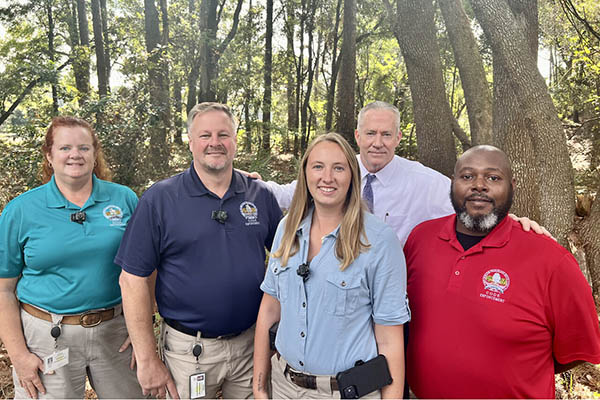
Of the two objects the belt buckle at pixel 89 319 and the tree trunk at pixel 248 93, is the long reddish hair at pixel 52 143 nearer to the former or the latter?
the belt buckle at pixel 89 319

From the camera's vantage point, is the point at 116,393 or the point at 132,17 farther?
the point at 132,17

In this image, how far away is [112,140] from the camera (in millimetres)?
10430

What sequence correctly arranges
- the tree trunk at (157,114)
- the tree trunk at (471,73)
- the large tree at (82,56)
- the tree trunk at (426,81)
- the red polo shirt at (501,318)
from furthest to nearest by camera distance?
the large tree at (82,56), the tree trunk at (157,114), the tree trunk at (471,73), the tree trunk at (426,81), the red polo shirt at (501,318)

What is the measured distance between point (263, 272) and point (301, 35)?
56.9 feet

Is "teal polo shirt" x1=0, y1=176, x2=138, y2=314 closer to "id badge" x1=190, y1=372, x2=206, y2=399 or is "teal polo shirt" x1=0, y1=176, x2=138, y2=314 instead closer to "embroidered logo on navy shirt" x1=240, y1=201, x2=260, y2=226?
"id badge" x1=190, y1=372, x2=206, y2=399

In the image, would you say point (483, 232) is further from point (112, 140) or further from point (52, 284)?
point (112, 140)

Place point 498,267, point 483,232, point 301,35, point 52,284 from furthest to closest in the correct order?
point 301,35 → point 52,284 → point 483,232 → point 498,267

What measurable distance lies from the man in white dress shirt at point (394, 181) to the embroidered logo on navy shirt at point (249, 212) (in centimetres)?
43

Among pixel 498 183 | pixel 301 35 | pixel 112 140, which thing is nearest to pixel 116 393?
pixel 498 183

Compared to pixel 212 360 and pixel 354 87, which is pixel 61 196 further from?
pixel 354 87

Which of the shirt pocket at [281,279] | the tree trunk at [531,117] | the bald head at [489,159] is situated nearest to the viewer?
the shirt pocket at [281,279]

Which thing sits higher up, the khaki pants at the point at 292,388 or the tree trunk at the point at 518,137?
the tree trunk at the point at 518,137

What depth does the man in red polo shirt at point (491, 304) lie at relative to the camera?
2.17 meters

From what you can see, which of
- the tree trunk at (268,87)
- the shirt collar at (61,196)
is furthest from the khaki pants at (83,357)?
the tree trunk at (268,87)
